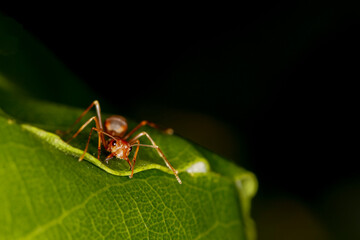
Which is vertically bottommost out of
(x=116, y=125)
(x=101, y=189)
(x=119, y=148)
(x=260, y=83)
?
(x=101, y=189)

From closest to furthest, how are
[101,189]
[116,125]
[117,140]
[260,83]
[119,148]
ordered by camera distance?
[101,189] → [119,148] → [117,140] → [116,125] → [260,83]

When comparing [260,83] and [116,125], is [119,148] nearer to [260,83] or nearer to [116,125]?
[116,125]

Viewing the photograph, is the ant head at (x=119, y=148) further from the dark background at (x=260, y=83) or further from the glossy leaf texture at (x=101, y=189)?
the dark background at (x=260, y=83)

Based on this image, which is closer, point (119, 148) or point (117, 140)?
Result: point (119, 148)

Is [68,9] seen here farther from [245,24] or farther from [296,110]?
[296,110]

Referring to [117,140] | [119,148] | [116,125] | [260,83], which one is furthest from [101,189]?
[260,83]

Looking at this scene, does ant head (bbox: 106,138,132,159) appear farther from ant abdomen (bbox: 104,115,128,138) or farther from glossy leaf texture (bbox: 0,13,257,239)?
ant abdomen (bbox: 104,115,128,138)

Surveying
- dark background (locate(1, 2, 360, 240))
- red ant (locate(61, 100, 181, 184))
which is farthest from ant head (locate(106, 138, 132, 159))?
dark background (locate(1, 2, 360, 240))

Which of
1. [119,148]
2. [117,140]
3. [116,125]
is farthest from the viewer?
[116,125]
